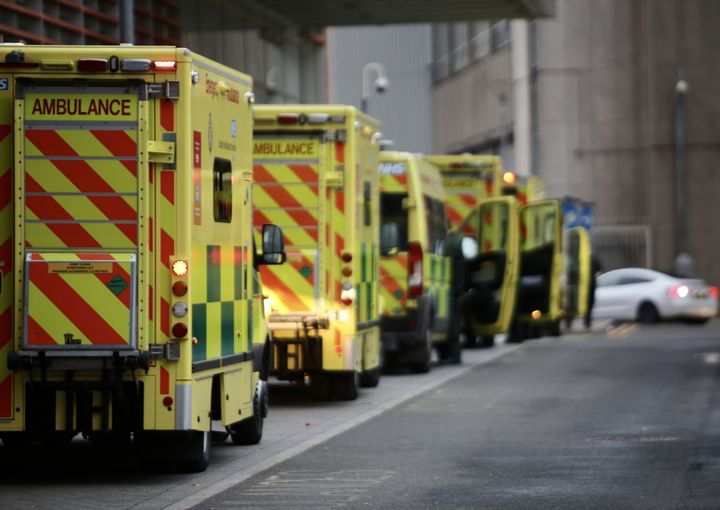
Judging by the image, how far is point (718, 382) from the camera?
21531 mm

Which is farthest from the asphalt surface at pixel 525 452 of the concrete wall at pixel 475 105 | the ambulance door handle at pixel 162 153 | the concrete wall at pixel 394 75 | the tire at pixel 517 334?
the concrete wall at pixel 394 75

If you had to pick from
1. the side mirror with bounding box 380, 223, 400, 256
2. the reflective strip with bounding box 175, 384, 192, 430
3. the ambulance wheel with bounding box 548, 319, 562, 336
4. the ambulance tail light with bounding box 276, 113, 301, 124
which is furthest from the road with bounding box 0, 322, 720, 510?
the ambulance wheel with bounding box 548, 319, 562, 336

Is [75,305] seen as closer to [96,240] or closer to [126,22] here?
[96,240]

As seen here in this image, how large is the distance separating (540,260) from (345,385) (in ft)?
37.2

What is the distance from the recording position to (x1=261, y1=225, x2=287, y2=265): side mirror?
14562 mm

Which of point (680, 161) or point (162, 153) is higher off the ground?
point (680, 161)

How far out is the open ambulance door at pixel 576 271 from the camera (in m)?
33.6

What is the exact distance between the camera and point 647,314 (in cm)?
4084

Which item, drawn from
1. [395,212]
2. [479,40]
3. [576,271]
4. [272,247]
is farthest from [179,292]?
[479,40]

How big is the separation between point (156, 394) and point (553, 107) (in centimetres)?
4202

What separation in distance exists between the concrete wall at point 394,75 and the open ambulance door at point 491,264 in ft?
145

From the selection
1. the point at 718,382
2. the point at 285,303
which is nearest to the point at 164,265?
the point at 285,303

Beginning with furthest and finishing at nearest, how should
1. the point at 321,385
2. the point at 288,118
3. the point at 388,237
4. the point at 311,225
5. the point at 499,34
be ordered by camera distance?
the point at 499,34 < the point at 388,237 < the point at 321,385 < the point at 311,225 < the point at 288,118

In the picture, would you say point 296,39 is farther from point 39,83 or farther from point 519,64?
point 39,83
